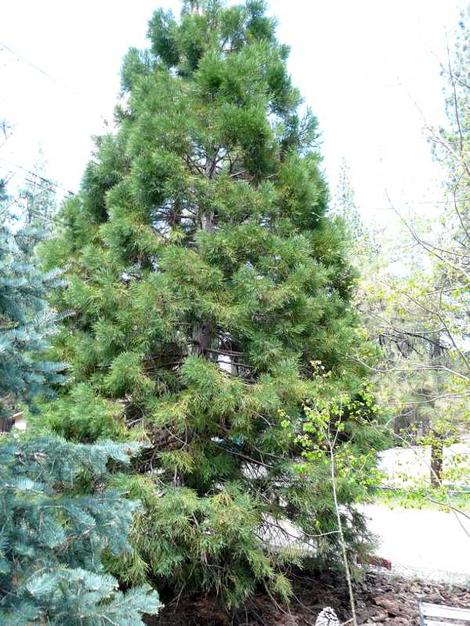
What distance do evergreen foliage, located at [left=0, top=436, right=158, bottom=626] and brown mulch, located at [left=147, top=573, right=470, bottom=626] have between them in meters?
1.22

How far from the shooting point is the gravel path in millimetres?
3896

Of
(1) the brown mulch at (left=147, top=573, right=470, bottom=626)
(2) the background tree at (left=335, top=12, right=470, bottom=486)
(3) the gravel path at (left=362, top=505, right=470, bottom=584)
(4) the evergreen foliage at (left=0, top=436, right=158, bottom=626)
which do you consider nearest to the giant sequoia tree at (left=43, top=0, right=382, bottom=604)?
(1) the brown mulch at (left=147, top=573, right=470, bottom=626)

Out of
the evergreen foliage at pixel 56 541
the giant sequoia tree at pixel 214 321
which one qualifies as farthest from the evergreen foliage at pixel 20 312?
the giant sequoia tree at pixel 214 321

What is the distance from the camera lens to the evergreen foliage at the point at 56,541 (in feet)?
4.32

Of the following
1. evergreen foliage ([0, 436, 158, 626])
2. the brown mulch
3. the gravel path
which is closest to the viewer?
evergreen foliage ([0, 436, 158, 626])

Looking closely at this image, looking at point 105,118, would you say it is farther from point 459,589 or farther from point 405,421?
point 405,421

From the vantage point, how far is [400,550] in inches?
193

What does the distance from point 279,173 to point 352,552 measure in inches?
97.8

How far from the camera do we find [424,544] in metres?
5.34

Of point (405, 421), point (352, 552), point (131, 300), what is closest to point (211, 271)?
point (131, 300)

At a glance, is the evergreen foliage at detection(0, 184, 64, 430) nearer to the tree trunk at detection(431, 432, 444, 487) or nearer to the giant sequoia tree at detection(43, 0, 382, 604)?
the giant sequoia tree at detection(43, 0, 382, 604)

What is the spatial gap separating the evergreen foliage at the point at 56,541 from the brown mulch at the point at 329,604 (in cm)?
122

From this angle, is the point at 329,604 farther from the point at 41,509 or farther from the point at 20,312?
the point at 20,312

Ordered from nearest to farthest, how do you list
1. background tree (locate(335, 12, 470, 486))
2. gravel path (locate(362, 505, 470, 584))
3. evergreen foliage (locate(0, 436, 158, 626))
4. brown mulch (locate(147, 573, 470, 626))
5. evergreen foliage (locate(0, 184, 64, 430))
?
evergreen foliage (locate(0, 436, 158, 626))
evergreen foliage (locate(0, 184, 64, 430))
brown mulch (locate(147, 573, 470, 626))
background tree (locate(335, 12, 470, 486))
gravel path (locate(362, 505, 470, 584))
